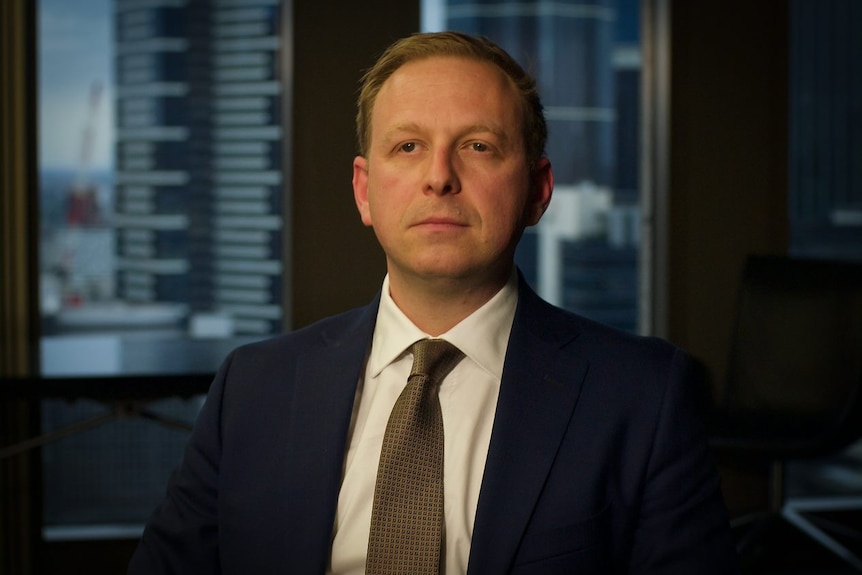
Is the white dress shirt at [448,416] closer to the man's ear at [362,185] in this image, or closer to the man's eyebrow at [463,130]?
the man's ear at [362,185]

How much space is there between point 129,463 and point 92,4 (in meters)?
1.78

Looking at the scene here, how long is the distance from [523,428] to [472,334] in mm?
162

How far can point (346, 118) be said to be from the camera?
3904mm

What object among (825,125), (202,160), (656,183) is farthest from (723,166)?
(202,160)

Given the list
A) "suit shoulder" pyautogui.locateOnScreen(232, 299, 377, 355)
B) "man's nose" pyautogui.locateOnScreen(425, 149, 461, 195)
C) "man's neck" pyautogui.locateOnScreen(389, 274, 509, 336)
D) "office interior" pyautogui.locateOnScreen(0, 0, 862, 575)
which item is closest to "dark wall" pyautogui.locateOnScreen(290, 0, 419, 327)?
"office interior" pyautogui.locateOnScreen(0, 0, 862, 575)

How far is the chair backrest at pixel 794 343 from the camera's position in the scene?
3.77 m

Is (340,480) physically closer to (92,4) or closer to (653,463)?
(653,463)

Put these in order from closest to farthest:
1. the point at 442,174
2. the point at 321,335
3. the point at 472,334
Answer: the point at 442,174, the point at 472,334, the point at 321,335

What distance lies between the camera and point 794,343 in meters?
3.90

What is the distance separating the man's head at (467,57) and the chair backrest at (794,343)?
253cm

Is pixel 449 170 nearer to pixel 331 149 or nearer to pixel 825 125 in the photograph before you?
pixel 331 149

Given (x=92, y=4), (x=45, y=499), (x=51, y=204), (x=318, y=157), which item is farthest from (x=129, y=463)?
(x=92, y=4)

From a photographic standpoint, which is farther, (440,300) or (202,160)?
(202,160)

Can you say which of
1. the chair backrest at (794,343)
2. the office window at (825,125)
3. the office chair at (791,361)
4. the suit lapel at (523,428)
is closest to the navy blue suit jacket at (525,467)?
the suit lapel at (523,428)
